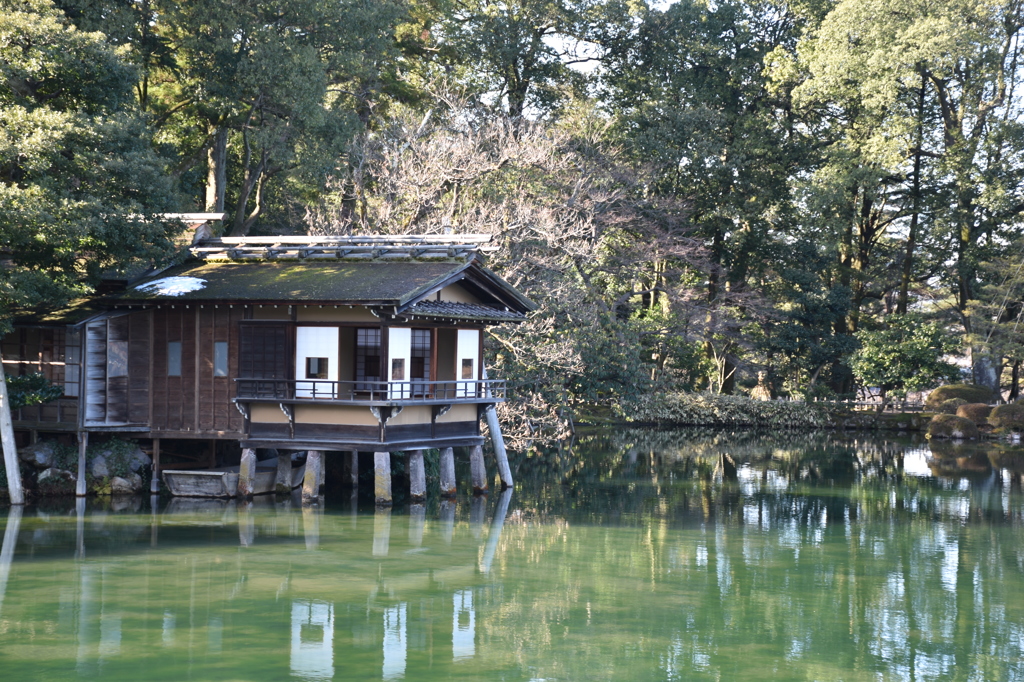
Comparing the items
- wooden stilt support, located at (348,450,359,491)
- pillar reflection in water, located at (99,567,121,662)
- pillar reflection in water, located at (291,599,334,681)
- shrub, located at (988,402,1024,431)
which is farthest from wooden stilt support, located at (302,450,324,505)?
shrub, located at (988,402,1024,431)

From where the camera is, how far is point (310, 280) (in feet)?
76.3

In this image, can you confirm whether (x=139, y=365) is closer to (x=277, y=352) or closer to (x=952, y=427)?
(x=277, y=352)

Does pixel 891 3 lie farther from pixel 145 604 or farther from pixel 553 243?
pixel 145 604

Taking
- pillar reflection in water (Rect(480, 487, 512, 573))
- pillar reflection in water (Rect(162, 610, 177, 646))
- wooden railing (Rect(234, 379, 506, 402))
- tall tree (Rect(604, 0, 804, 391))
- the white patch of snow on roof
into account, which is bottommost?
pillar reflection in water (Rect(162, 610, 177, 646))

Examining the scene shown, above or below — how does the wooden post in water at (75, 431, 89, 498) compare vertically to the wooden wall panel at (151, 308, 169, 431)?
below

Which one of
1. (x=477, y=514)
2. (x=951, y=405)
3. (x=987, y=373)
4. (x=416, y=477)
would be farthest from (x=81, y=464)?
(x=987, y=373)

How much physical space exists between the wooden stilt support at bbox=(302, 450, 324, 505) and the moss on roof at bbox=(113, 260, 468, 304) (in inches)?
142

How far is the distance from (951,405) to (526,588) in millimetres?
32744

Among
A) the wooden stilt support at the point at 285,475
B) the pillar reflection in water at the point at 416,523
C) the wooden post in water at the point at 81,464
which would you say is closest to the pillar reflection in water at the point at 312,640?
the pillar reflection in water at the point at 416,523

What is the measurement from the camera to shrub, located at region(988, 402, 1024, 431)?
40.9 m

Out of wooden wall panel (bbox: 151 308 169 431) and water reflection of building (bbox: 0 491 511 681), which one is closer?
water reflection of building (bbox: 0 491 511 681)

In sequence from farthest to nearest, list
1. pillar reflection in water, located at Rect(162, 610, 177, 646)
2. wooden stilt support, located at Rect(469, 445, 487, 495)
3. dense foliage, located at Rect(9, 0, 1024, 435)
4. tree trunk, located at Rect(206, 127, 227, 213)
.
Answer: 1. tree trunk, located at Rect(206, 127, 227, 213)
2. dense foliage, located at Rect(9, 0, 1024, 435)
3. wooden stilt support, located at Rect(469, 445, 487, 495)
4. pillar reflection in water, located at Rect(162, 610, 177, 646)

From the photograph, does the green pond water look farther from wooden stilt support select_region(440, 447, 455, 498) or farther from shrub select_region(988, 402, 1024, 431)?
shrub select_region(988, 402, 1024, 431)

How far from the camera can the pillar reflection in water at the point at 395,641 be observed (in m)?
12.2
